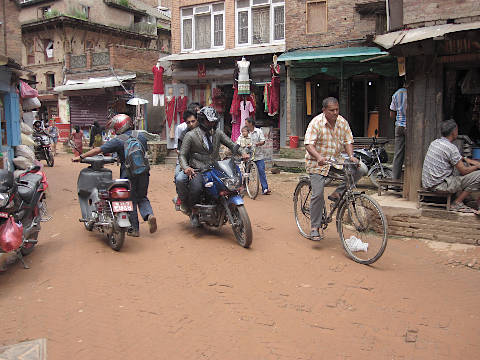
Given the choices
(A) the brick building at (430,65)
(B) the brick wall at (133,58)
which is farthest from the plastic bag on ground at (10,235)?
(B) the brick wall at (133,58)

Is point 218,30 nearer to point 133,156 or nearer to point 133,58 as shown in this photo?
point 133,58

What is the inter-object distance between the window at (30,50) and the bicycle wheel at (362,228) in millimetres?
33104

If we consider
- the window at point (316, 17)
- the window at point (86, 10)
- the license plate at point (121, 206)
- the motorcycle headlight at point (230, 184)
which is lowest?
the license plate at point (121, 206)

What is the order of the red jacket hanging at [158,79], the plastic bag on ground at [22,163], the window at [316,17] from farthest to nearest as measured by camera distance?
1. the red jacket hanging at [158,79]
2. the window at [316,17]
3. the plastic bag on ground at [22,163]

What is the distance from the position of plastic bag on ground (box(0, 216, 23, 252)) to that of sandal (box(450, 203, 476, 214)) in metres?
5.89

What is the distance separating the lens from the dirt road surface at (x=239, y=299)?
145 inches

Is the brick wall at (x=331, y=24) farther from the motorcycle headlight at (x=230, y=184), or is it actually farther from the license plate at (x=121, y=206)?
the license plate at (x=121, y=206)

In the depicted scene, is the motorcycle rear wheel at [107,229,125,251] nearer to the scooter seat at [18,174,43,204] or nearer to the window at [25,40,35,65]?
the scooter seat at [18,174,43,204]

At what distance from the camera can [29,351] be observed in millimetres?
3609

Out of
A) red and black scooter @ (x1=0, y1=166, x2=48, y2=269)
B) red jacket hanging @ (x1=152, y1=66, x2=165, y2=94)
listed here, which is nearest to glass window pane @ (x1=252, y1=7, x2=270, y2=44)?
red jacket hanging @ (x1=152, y1=66, x2=165, y2=94)

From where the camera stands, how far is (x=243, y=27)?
766 inches

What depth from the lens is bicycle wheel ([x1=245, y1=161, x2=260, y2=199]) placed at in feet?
34.7

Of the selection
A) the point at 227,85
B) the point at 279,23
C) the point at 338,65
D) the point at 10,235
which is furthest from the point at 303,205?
the point at 227,85

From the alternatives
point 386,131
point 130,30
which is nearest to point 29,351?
point 386,131
